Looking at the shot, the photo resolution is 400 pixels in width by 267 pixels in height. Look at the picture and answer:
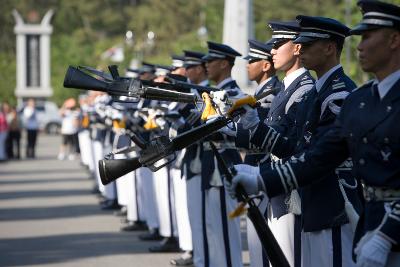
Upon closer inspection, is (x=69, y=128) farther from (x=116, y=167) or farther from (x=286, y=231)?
(x=116, y=167)

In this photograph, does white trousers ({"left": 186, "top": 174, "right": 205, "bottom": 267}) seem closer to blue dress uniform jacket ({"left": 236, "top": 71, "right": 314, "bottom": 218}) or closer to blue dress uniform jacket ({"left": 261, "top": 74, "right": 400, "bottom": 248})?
blue dress uniform jacket ({"left": 236, "top": 71, "right": 314, "bottom": 218})

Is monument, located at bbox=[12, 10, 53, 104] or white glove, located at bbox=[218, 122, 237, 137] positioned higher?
monument, located at bbox=[12, 10, 53, 104]

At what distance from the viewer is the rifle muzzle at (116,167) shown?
18.1 feet

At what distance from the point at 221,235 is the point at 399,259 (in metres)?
4.63

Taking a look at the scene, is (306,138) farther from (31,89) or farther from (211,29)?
(31,89)

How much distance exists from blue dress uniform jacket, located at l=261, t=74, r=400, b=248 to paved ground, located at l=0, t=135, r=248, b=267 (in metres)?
5.73

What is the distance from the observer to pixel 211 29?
4606 centimetres

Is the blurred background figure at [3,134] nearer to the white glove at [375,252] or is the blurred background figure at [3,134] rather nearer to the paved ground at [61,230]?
the paved ground at [61,230]

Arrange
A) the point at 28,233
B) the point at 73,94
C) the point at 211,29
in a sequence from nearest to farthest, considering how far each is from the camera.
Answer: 1. the point at 28,233
2. the point at 211,29
3. the point at 73,94

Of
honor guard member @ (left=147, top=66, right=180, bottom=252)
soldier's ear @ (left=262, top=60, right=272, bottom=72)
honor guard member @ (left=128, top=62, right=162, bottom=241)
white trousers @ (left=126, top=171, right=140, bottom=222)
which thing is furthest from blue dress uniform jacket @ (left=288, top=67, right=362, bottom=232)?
white trousers @ (left=126, top=171, right=140, bottom=222)

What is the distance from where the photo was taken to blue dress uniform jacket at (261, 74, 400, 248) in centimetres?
469

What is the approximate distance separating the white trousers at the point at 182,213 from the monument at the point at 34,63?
5669 cm

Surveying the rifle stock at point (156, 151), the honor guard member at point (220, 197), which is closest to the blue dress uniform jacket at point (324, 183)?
the rifle stock at point (156, 151)

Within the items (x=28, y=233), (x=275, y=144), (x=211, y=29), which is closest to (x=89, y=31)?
(x=211, y=29)
